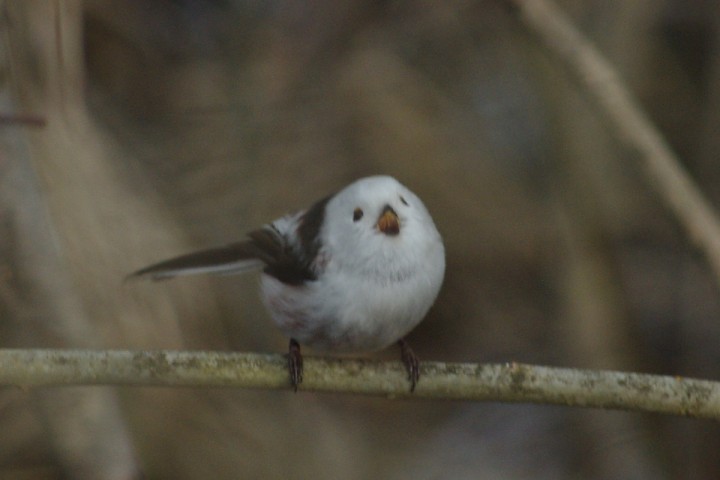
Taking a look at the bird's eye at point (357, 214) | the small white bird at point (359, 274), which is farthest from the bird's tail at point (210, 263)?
the bird's eye at point (357, 214)

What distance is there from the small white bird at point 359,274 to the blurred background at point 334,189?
2.68 ft

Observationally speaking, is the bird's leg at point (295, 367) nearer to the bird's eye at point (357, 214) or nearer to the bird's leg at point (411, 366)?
the bird's leg at point (411, 366)

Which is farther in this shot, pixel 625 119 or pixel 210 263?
pixel 625 119

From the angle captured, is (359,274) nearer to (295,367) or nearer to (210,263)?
(295,367)

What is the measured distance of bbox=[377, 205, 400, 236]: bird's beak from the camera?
2.79m

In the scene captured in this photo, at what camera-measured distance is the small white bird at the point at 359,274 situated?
2.74 m

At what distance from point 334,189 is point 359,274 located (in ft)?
8.97

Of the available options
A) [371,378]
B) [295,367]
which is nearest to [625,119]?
[371,378]

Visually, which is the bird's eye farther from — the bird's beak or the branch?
the branch

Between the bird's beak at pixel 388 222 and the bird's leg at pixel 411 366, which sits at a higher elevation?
the bird's beak at pixel 388 222

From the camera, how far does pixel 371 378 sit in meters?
2.67

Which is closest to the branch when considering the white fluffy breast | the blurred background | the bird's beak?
the white fluffy breast

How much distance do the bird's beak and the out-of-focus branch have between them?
4.59ft

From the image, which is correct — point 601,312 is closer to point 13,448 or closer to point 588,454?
point 588,454
